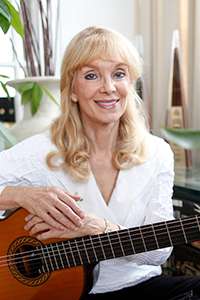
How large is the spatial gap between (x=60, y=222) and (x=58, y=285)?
0.49ft

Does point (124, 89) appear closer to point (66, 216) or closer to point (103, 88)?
point (103, 88)

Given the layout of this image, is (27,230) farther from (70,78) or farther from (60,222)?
(70,78)

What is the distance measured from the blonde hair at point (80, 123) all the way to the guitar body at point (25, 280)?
195 millimetres

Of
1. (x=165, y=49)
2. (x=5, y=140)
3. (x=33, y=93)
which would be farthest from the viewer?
(x=165, y=49)

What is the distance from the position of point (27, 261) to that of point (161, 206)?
34 cm

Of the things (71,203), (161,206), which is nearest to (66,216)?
(71,203)

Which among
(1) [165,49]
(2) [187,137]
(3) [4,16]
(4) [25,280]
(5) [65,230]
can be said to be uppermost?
(3) [4,16]

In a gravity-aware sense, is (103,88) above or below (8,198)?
above

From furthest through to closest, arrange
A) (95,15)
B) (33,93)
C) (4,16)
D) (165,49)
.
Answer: (95,15)
(165,49)
(33,93)
(4,16)

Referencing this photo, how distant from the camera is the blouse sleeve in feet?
3.49

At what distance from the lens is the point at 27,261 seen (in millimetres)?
1034

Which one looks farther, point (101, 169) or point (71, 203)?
point (101, 169)

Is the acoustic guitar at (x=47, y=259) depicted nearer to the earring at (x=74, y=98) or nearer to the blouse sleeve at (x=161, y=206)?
the blouse sleeve at (x=161, y=206)

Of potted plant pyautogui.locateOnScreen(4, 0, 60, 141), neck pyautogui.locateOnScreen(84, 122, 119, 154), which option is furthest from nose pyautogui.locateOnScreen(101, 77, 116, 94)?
potted plant pyautogui.locateOnScreen(4, 0, 60, 141)
